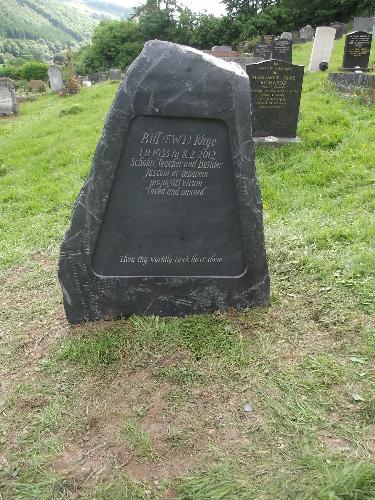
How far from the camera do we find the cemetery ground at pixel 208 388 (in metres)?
2.37

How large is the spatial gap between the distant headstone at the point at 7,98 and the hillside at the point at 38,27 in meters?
88.3

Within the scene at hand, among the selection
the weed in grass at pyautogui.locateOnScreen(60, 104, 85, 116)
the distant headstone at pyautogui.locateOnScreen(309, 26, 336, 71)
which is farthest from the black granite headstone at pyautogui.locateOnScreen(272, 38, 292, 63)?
the weed in grass at pyautogui.locateOnScreen(60, 104, 85, 116)

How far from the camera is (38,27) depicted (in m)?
137

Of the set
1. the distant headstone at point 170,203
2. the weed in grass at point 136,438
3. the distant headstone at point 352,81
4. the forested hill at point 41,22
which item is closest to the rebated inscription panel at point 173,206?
the distant headstone at point 170,203

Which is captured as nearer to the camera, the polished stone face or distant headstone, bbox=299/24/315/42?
the polished stone face

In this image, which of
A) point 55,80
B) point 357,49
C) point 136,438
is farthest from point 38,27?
point 136,438

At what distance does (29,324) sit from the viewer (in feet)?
12.2

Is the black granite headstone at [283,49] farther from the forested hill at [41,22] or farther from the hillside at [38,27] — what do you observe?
the forested hill at [41,22]

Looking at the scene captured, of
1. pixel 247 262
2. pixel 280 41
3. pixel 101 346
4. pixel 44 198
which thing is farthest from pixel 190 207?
pixel 280 41

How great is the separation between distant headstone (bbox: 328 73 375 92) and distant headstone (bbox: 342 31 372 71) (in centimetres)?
271

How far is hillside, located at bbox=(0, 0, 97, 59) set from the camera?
Answer: 105m

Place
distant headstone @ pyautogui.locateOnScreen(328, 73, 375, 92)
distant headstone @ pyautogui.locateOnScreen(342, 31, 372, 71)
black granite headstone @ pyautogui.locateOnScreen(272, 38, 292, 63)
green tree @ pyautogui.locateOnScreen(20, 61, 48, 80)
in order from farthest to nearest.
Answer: green tree @ pyautogui.locateOnScreen(20, 61, 48, 80), black granite headstone @ pyautogui.locateOnScreen(272, 38, 292, 63), distant headstone @ pyautogui.locateOnScreen(342, 31, 372, 71), distant headstone @ pyautogui.locateOnScreen(328, 73, 375, 92)

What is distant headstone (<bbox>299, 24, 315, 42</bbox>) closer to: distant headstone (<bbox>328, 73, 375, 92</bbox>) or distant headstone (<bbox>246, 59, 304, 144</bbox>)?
distant headstone (<bbox>328, 73, 375, 92</bbox>)

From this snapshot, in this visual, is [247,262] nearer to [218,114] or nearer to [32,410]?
[218,114]
